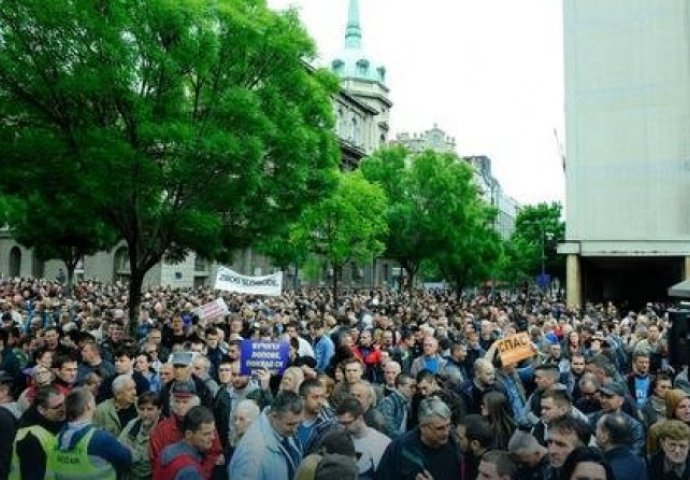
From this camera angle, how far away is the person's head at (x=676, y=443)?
537 cm

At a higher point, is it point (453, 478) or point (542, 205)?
point (542, 205)

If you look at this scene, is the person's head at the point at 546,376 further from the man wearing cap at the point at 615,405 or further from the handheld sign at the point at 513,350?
the handheld sign at the point at 513,350

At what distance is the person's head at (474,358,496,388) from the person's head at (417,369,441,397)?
2.07 feet

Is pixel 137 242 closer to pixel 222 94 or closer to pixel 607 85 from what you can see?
pixel 222 94

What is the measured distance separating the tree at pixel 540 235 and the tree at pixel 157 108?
50466 millimetres

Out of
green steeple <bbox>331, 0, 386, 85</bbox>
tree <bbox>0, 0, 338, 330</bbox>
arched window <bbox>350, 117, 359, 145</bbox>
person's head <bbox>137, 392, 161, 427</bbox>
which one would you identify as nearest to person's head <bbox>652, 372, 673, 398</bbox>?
person's head <bbox>137, 392, 161, 427</bbox>

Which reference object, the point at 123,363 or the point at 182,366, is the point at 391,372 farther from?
the point at 123,363

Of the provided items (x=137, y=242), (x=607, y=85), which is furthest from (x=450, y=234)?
(x=137, y=242)

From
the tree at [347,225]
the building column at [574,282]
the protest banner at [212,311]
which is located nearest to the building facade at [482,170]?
the tree at [347,225]

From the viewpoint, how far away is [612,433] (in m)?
5.37

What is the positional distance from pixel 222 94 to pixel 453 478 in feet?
40.5

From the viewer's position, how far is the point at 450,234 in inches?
1876

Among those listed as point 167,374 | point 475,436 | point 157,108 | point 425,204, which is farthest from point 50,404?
point 425,204

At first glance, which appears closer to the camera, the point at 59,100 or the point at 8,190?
the point at 59,100
